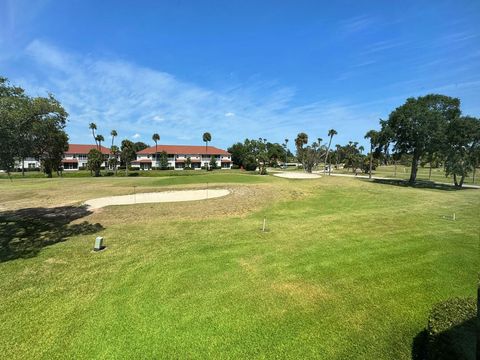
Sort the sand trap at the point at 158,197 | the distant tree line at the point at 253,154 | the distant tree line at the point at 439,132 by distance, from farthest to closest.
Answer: the distant tree line at the point at 253,154
the distant tree line at the point at 439,132
the sand trap at the point at 158,197

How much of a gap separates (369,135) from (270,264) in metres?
72.4

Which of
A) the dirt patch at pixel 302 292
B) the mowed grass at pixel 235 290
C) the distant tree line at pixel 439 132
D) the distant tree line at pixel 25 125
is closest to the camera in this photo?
the mowed grass at pixel 235 290

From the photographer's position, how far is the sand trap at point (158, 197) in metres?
22.9

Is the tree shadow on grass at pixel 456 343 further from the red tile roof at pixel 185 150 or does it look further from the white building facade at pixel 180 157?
the red tile roof at pixel 185 150

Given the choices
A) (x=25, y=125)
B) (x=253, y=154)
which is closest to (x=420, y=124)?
(x=25, y=125)

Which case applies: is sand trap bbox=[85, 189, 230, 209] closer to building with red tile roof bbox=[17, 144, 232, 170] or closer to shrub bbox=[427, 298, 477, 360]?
shrub bbox=[427, 298, 477, 360]

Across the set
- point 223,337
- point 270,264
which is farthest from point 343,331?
point 270,264

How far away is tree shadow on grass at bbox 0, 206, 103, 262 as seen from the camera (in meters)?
12.2

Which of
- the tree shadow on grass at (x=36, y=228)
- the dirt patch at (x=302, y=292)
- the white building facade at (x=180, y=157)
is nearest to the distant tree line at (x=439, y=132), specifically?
the dirt patch at (x=302, y=292)

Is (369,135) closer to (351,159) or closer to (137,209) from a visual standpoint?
(351,159)

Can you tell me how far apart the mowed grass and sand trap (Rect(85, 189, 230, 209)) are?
7828 mm

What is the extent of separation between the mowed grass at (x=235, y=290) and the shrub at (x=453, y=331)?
112 centimetres

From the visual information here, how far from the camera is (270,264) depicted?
10.3 m

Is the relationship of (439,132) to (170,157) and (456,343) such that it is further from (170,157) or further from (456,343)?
(170,157)
